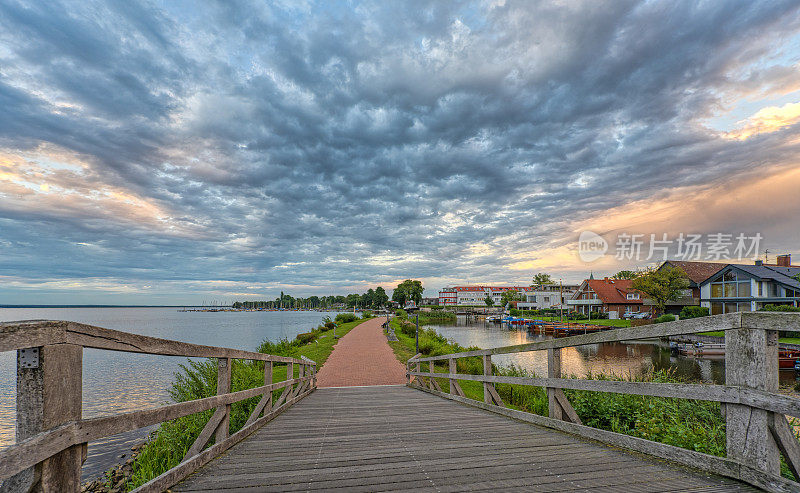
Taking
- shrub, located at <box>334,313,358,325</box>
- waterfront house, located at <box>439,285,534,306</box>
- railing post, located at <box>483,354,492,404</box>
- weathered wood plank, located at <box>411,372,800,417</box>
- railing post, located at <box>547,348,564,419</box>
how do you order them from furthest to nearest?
waterfront house, located at <box>439,285,534,306</box>, shrub, located at <box>334,313,358,325</box>, railing post, located at <box>483,354,492,404</box>, railing post, located at <box>547,348,564,419</box>, weathered wood plank, located at <box>411,372,800,417</box>

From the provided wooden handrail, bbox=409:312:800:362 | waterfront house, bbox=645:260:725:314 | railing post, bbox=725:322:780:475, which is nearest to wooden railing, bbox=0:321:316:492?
wooden handrail, bbox=409:312:800:362

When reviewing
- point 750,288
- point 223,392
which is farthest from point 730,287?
point 223,392

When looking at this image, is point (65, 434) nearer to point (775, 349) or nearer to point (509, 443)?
point (509, 443)

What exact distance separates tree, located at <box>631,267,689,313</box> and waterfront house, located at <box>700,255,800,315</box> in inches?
185

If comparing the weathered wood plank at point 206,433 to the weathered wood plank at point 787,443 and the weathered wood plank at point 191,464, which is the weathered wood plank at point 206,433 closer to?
the weathered wood plank at point 191,464

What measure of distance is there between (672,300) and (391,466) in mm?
63147

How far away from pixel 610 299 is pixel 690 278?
14.6m

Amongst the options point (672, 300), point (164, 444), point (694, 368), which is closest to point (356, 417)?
point (164, 444)

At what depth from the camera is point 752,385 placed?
9.42 ft

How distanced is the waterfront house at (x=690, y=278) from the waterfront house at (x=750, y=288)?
758 cm

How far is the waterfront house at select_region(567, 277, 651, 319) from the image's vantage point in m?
65.7

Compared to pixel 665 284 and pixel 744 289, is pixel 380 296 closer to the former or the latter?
pixel 665 284

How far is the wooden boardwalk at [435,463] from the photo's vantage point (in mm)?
3045

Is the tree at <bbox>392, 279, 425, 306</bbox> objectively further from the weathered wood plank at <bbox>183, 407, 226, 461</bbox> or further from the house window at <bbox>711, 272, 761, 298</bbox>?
the weathered wood plank at <bbox>183, 407, 226, 461</bbox>
